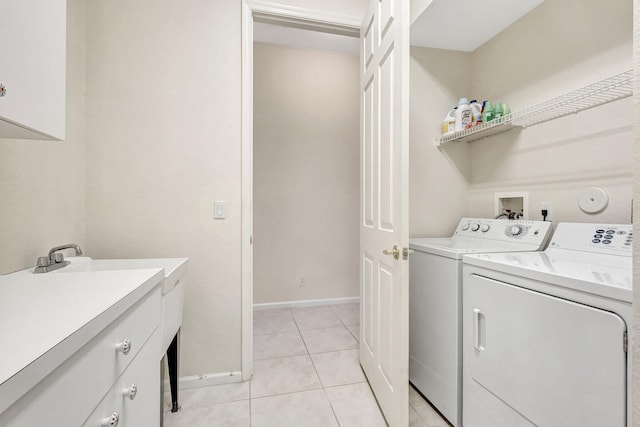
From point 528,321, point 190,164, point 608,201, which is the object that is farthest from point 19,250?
point 608,201

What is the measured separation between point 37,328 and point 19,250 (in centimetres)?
92

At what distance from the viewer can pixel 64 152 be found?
141 cm

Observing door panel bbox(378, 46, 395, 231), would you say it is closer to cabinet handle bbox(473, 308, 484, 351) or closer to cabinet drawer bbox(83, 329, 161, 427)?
cabinet handle bbox(473, 308, 484, 351)

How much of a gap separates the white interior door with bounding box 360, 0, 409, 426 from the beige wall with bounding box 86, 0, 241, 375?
2.62 ft

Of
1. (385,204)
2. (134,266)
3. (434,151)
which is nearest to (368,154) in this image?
(385,204)

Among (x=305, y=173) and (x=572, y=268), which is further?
(x=305, y=173)

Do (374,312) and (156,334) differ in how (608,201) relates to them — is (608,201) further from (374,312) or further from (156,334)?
(156,334)

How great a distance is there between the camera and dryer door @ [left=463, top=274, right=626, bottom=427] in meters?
0.79

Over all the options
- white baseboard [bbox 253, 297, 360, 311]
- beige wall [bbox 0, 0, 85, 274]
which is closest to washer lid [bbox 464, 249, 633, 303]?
beige wall [bbox 0, 0, 85, 274]

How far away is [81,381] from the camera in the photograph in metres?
0.55

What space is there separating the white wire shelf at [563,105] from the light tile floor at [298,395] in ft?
5.39

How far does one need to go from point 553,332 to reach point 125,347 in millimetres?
1264

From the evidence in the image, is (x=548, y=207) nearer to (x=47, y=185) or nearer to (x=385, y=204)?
(x=385, y=204)

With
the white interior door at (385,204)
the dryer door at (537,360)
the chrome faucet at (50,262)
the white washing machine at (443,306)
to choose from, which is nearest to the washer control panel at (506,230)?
the white washing machine at (443,306)
